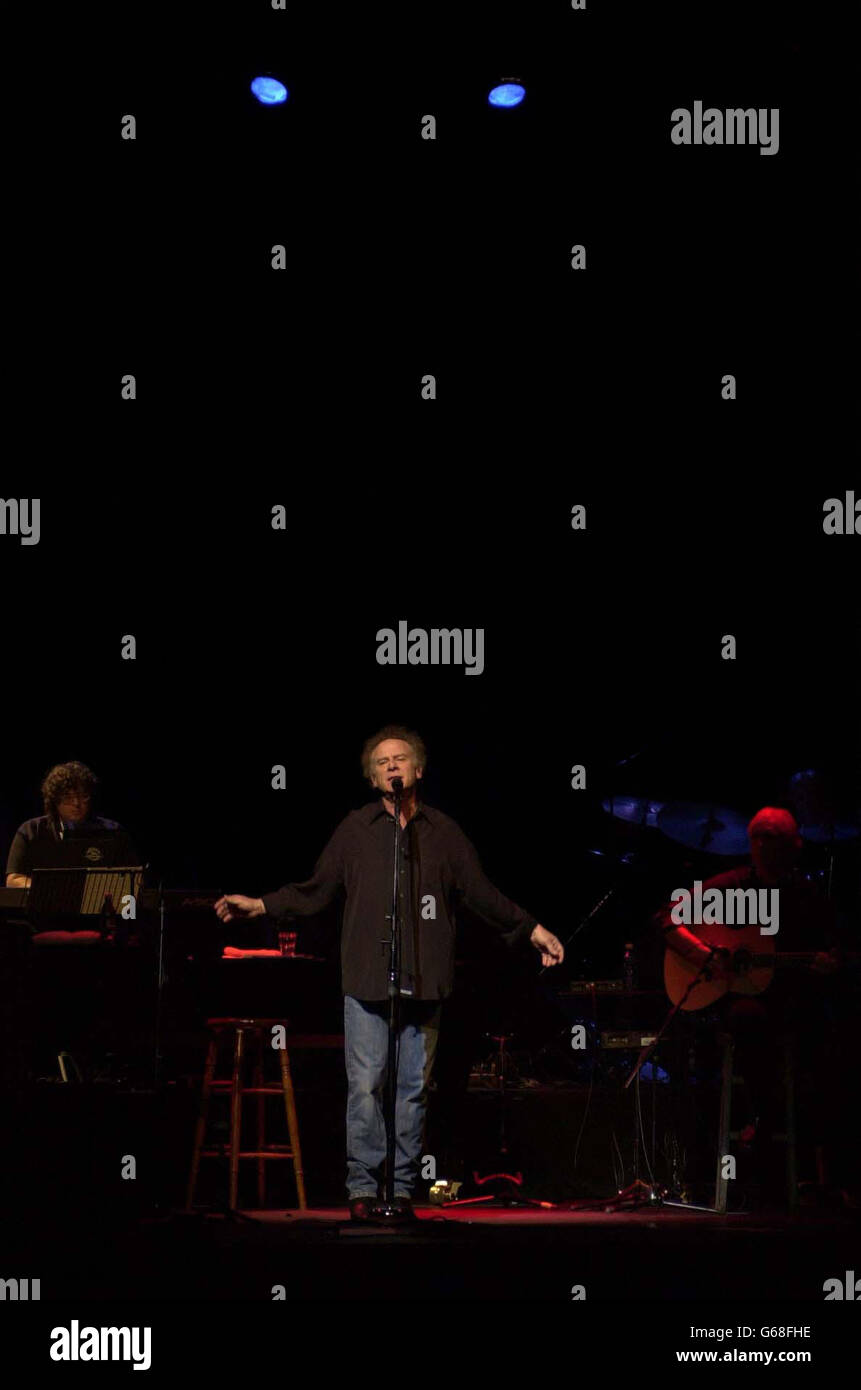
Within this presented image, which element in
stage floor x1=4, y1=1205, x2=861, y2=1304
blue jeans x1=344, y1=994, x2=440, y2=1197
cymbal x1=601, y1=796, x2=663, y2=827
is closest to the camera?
stage floor x1=4, y1=1205, x2=861, y2=1304

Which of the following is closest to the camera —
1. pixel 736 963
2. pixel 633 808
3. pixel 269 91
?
pixel 736 963

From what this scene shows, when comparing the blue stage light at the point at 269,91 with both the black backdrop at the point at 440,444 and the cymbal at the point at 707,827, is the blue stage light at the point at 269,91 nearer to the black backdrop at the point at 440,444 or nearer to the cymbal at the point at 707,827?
the black backdrop at the point at 440,444

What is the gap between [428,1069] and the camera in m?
5.41

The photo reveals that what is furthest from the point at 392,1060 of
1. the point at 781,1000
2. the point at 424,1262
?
the point at 781,1000

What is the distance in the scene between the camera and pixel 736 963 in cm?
664

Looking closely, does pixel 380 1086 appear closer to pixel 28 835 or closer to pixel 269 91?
pixel 28 835

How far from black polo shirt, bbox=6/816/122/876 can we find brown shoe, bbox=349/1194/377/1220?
2351 mm

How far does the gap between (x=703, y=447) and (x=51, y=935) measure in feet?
15.8

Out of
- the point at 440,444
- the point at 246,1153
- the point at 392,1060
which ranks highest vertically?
the point at 440,444

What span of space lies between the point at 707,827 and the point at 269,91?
4.39 metres

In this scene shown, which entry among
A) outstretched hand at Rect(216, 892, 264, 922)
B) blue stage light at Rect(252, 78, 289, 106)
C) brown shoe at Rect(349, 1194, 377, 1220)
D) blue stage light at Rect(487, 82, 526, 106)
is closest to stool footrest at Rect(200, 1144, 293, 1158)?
brown shoe at Rect(349, 1194, 377, 1220)

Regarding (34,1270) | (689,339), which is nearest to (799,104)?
(689,339)

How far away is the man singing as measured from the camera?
5.33 meters

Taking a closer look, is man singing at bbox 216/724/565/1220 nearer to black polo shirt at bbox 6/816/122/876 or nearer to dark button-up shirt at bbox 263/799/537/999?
dark button-up shirt at bbox 263/799/537/999
